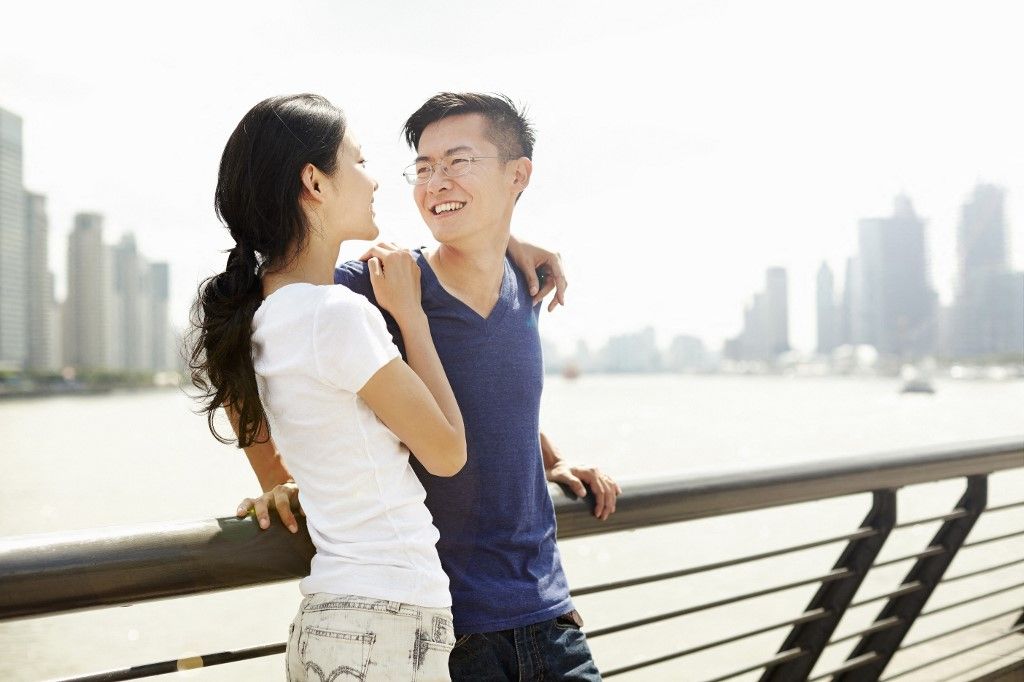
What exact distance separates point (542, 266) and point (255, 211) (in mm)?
766

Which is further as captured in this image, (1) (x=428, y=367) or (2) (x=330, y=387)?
(1) (x=428, y=367)

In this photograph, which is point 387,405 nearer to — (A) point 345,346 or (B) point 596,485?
(A) point 345,346

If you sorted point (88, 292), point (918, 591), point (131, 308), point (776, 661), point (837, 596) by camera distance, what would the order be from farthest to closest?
point (131, 308), point (88, 292), point (918, 591), point (837, 596), point (776, 661)

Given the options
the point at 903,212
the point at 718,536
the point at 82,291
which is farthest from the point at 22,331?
the point at 903,212

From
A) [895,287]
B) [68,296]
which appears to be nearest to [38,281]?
[68,296]

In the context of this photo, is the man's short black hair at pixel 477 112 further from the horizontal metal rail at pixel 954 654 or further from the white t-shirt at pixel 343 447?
the horizontal metal rail at pixel 954 654

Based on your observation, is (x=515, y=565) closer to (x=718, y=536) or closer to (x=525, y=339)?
(x=525, y=339)

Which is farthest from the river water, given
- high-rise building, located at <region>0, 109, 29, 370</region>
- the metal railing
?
high-rise building, located at <region>0, 109, 29, 370</region>

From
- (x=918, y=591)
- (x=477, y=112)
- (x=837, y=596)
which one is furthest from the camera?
(x=918, y=591)

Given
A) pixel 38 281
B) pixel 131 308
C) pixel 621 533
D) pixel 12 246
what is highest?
pixel 12 246

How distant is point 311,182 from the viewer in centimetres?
142

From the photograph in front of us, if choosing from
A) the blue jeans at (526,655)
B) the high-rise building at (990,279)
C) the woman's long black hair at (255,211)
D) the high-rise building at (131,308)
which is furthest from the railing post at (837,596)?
the high-rise building at (131,308)

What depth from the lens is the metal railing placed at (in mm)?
1173

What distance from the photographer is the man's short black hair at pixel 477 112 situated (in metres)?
1.85
